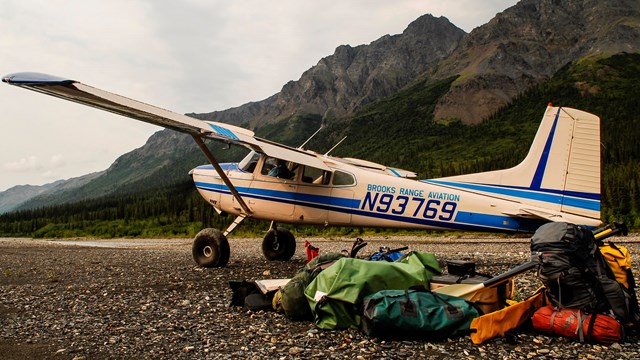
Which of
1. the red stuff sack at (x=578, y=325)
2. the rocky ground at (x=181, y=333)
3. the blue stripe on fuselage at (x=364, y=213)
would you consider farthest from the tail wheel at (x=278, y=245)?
the red stuff sack at (x=578, y=325)

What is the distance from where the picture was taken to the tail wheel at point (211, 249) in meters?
9.86

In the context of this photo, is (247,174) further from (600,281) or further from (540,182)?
(600,281)

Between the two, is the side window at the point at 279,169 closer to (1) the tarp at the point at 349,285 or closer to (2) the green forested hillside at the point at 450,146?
(1) the tarp at the point at 349,285

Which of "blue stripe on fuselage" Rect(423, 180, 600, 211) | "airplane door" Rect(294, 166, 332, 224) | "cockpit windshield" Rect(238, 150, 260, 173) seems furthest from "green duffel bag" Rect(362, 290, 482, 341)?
"cockpit windshield" Rect(238, 150, 260, 173)

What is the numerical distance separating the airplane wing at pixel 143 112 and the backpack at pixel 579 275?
6433mm

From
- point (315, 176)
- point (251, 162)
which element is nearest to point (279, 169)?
point (251, 162)

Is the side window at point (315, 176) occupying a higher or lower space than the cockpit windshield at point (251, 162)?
lower

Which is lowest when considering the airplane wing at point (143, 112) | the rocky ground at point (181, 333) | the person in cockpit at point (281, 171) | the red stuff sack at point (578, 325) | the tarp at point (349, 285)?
the rocky ground at point (181, 333)

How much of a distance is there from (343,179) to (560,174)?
4864mm

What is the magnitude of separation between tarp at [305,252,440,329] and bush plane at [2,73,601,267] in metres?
4.71

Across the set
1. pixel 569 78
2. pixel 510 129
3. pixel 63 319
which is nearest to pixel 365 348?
pixel 63 319

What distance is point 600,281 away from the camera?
4.31m

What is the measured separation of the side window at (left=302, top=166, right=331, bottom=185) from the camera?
1073 cm

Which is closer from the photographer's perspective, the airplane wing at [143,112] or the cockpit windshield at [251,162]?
the airplane wing at [143,112]
